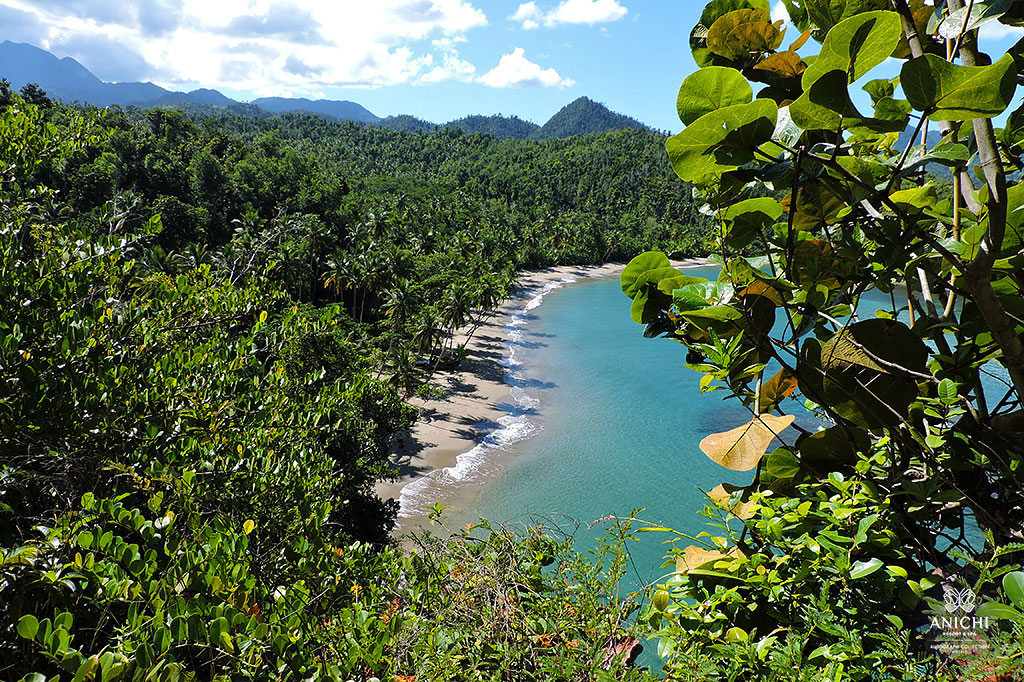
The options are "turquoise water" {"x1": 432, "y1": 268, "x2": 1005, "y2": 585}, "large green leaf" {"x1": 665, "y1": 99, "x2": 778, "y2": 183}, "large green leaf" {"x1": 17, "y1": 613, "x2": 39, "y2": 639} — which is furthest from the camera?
"turquoise water" {"x1": 432, "y1": 268, "x2": 1005, "y2": 585}

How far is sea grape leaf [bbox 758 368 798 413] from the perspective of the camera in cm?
181

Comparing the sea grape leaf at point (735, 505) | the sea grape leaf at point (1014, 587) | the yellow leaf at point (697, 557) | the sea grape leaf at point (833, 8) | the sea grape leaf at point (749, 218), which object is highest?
the sea grape leaf at point (833, 8)

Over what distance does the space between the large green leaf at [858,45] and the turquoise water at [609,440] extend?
342 inches

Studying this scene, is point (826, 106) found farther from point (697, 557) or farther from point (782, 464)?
point (697, 557)

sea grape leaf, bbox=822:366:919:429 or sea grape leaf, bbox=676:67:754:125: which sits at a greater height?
sea grape leaf, bbox=676:67:754:125

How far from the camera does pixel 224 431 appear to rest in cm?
388

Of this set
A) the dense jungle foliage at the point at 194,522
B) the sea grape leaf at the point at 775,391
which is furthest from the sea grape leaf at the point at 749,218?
the dense jungle foliage at the point at 194,522

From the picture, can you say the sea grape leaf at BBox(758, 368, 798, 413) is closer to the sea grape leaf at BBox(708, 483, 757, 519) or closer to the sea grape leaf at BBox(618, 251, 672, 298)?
the sea grape leaf at BBox(708, 483, 757, 519)

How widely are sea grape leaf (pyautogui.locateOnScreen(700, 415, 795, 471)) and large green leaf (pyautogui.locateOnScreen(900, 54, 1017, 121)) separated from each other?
889mm

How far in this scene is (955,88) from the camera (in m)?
0.96

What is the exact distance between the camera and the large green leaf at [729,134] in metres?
1.03

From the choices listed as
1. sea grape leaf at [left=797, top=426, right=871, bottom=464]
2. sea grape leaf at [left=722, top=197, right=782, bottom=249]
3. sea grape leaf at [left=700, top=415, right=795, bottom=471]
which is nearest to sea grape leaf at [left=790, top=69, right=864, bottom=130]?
sea grape leaf at [left=722, top=197, right=782, bottom=249]

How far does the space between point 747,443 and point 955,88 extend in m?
1.02

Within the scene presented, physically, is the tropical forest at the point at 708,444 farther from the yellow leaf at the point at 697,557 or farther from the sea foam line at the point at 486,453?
the sea foam line at the point at 486,453
